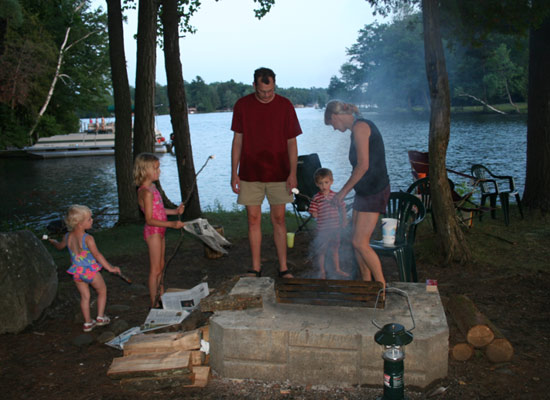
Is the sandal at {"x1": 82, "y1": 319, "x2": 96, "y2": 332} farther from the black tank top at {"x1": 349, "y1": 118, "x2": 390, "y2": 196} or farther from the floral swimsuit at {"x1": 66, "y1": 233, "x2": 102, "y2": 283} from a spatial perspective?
the black tank top at {"x1": 349, "y1": 118, "x2": 390, "y2": 196}

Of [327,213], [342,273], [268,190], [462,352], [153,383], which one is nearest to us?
[153,383]

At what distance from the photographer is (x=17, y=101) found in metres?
35.9

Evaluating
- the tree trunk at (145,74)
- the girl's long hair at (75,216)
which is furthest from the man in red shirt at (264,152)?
the tree trunk at (145,74)

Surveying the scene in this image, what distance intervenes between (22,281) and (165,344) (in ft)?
5.69

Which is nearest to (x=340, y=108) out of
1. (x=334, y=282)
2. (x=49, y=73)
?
(x=334, y=282)

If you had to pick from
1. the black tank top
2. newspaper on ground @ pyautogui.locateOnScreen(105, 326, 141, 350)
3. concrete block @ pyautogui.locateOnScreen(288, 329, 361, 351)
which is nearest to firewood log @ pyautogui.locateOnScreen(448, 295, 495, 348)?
concrete block @ pyautogui.locateOnScreen(288, 329, 361, 351)

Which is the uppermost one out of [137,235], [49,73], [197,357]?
[49,73]

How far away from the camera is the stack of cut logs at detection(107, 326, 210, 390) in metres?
3.61

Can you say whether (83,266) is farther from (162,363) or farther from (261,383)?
(261,383)

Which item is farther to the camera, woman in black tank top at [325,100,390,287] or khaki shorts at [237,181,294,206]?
khaki shorts at [237,181,294,206]

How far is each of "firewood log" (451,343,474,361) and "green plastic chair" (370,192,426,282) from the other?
132cm

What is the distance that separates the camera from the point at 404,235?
5.38m

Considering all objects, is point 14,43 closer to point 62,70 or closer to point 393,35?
point 62,70

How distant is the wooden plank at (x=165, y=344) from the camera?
153 inches
